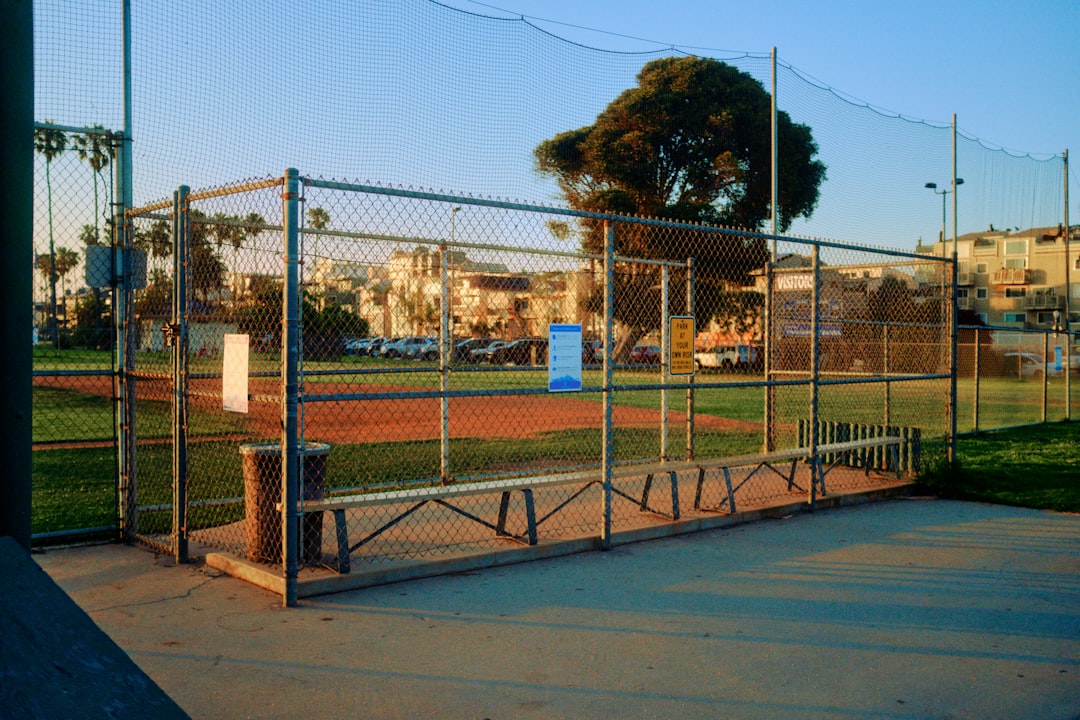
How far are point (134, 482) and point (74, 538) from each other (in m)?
0.64

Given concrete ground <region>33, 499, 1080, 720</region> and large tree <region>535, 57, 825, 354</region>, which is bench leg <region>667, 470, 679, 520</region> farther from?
large tree <region>535, 57, 825, 354</region>

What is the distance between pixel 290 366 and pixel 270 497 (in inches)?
49.7

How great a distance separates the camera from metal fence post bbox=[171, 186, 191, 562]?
652 cm

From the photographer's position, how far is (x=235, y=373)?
6.18 meters

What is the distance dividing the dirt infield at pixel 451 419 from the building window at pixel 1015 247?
56.5m

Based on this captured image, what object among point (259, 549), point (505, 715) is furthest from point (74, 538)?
point (505, 715)

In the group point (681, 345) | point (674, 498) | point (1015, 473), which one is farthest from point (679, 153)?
point (674, 498)

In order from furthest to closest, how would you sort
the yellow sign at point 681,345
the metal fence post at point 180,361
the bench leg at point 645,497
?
the bench leg at point 645,497 → the yellow sign at point 681,345 → the metal fence post at point 180,361

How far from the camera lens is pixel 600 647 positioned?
4.93 metres

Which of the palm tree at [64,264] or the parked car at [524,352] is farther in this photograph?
the parked car at [524,352]

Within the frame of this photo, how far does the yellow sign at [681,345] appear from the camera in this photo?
7.77 metres

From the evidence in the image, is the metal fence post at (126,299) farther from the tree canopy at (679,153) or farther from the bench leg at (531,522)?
the tree canopy at (679,153)

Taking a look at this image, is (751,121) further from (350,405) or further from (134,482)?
(134,482)


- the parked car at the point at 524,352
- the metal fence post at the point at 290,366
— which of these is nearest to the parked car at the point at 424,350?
the parked car at the point at 524,352
